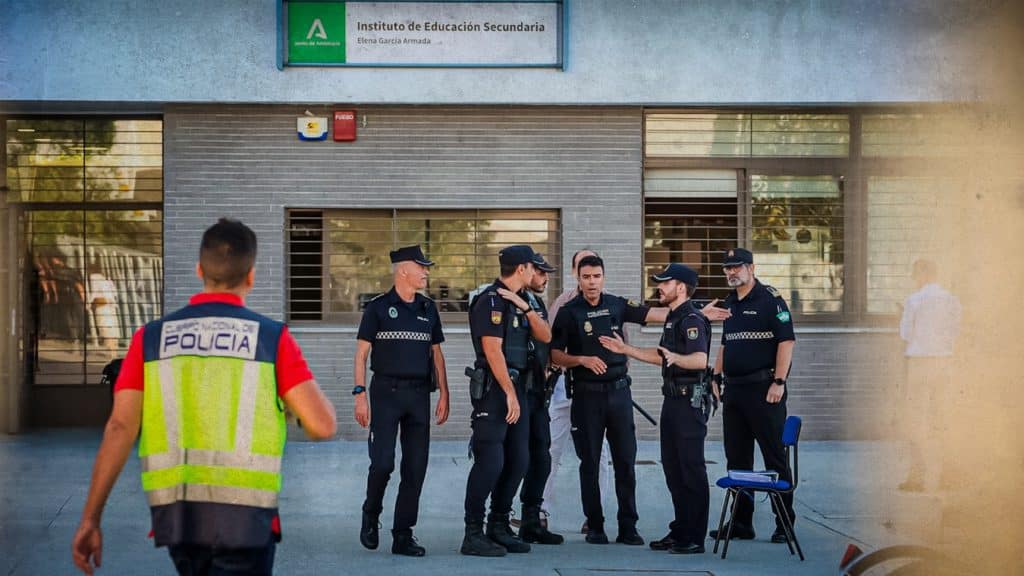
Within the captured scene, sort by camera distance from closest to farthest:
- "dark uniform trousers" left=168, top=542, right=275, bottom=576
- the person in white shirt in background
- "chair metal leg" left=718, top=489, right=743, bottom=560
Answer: "dark uniform trousers" left=168, top=542, right=275, bottom=576 → "chair metal leg" left=718, top=489, right=743, bottom=560 → the person in white shirt in background

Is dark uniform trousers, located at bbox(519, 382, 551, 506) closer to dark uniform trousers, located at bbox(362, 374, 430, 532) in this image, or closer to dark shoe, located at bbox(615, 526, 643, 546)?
dark shoe, located at bbox(615, 526, 643, 546)

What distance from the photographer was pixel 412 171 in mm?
14031

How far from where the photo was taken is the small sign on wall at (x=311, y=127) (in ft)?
45.6

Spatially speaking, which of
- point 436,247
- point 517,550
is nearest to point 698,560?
point 517,550

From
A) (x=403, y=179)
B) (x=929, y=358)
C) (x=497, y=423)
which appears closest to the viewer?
(x=497, y=423)

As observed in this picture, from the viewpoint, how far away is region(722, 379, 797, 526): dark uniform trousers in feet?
29.2

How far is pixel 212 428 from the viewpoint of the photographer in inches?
169

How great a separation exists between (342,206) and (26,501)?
4982 millimetres

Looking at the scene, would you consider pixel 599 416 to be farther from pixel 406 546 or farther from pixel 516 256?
pixel 406 546

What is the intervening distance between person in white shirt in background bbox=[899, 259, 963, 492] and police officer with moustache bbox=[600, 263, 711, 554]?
3.20 m

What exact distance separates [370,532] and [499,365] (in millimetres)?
1390

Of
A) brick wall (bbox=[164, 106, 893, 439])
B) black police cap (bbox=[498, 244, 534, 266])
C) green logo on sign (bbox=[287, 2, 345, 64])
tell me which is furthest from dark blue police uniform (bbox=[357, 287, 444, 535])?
green logo on sign (bbox=[287, 2, 345, 64])

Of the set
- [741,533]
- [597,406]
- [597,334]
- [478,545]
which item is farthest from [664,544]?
[597,334]

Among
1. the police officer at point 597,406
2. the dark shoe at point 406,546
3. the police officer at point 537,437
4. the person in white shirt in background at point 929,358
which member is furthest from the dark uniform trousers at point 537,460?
the person in white shirt in background at point 929,358
